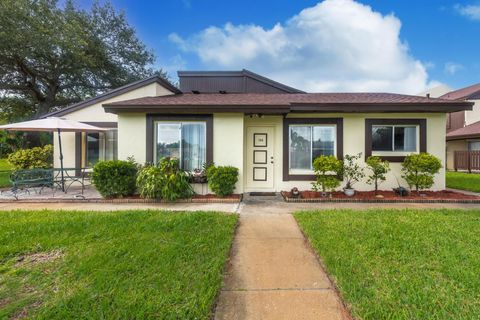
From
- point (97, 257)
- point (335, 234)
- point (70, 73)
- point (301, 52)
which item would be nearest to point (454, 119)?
point (301, 52)

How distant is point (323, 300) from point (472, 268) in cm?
206

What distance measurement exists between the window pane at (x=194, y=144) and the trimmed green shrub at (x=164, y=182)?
2.41 feet

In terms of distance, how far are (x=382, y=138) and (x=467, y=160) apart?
36.5 feet

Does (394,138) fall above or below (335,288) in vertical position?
above

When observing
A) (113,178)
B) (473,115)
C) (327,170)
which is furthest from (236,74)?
(473,115)

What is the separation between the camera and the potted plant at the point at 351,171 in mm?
7633

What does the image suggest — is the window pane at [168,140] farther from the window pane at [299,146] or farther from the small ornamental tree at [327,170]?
the small ornamental tree at [327,170]

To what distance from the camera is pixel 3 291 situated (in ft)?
8.33

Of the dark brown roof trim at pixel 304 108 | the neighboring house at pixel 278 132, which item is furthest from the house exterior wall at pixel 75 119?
the dark brown roof trim at pixel 304 108

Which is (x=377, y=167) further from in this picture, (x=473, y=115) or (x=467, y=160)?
(x=473, y=115)

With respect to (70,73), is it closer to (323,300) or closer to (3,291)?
(3,291)

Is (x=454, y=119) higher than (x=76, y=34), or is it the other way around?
(x=76, y=34)

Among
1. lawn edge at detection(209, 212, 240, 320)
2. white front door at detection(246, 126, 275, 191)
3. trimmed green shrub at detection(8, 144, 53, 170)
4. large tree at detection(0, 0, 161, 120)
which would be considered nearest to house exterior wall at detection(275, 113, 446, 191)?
white front door at detection(246, 126, 275, 191)

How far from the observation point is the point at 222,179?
6949 millimetres
